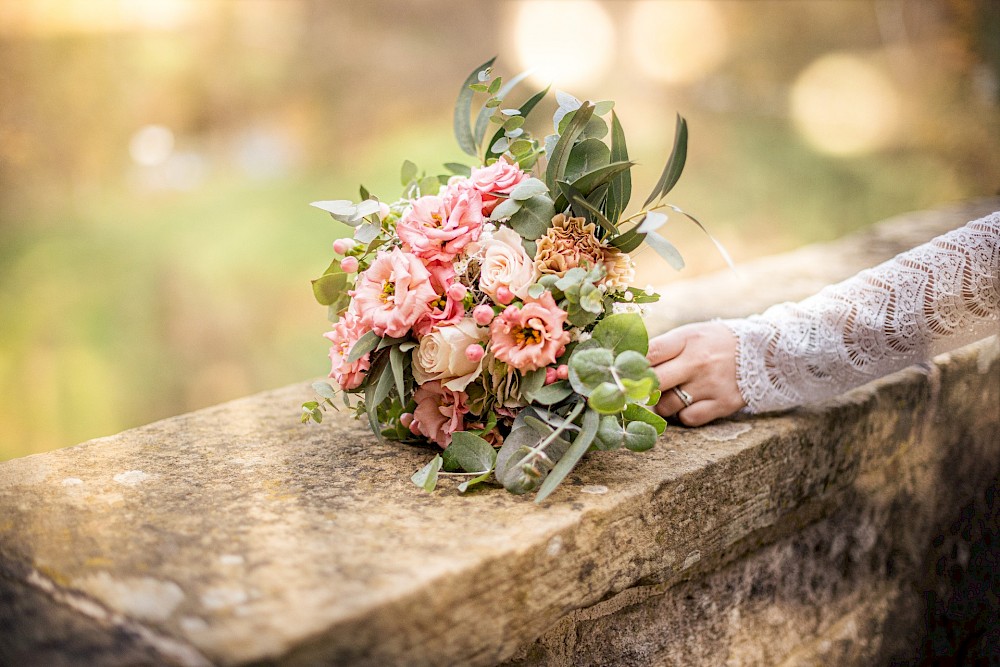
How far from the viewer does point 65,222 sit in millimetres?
5059

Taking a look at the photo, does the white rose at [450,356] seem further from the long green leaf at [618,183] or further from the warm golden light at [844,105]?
the warm golden light at [844,105]

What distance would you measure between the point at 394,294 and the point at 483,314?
0.13 metres

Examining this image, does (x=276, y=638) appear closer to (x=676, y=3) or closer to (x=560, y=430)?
(x=560, y=430)

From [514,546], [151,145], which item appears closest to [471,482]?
[514,546]

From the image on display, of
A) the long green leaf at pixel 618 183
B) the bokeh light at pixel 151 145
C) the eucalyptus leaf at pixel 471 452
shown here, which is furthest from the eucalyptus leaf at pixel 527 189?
the bokeh light at pixel 151 145

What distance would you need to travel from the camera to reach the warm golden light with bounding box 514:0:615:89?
6.40 metres

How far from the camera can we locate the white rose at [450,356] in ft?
3.18

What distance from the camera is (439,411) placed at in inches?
43.1

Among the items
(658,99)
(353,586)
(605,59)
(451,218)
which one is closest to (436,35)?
(605,59)

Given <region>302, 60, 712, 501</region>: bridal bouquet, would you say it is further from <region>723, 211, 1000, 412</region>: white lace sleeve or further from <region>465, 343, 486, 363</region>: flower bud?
<region>723, 211, 1000, 412</region>: white lace sleeve

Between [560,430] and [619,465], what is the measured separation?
0.20m

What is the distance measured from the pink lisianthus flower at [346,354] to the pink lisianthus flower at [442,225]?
0.46ft

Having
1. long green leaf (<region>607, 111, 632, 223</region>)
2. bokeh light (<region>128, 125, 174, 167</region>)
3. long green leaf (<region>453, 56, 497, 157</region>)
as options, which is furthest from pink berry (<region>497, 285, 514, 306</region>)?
bokeh light (<region>128, 125, 174, 167</region>)

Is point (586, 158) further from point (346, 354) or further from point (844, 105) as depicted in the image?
point (844, 105)
